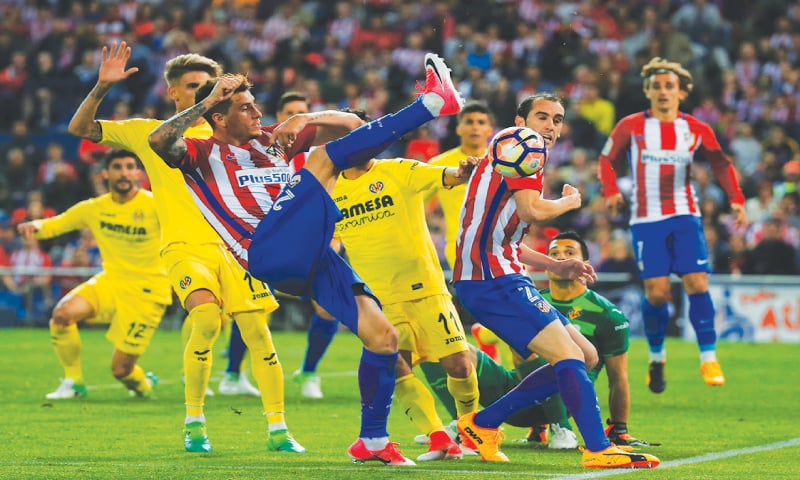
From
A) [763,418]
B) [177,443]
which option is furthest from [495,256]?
[763,418]

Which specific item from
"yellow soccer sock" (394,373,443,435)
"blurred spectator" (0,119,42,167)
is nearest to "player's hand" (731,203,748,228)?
"yellow soccer sock" (394,373,443,435)

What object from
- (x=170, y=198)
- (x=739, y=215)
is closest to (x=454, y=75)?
(x=739, y=215)

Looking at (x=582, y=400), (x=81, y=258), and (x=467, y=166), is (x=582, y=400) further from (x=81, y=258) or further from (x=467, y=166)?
(x=81, y=258)

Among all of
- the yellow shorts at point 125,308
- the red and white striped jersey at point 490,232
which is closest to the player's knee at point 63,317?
the yellow shorts at point 125,308

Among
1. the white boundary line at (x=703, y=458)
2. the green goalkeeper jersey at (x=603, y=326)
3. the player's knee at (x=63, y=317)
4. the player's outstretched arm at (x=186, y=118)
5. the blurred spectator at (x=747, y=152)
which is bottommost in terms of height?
the white boundary line at (x=703, y=458)

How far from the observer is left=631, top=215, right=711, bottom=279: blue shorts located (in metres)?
11.8

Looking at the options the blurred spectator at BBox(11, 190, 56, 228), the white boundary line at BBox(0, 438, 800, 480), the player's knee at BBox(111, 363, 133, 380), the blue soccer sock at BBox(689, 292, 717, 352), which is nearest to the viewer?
the white boundary line at BBox(0, 438, 800, 480)

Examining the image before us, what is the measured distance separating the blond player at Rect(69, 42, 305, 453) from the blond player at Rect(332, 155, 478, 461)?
76 centimetres

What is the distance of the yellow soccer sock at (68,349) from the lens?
Answer: 496 inches

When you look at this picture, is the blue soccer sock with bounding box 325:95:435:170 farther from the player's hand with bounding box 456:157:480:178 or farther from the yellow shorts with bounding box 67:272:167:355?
the yellow shorts with bounding box 67:272:167:355

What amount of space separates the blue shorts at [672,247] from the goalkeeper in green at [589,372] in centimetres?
289

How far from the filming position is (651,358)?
468 inches

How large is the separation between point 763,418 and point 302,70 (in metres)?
16.0

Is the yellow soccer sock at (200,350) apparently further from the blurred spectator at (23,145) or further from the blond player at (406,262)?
the blurred spectator at (23,145)
